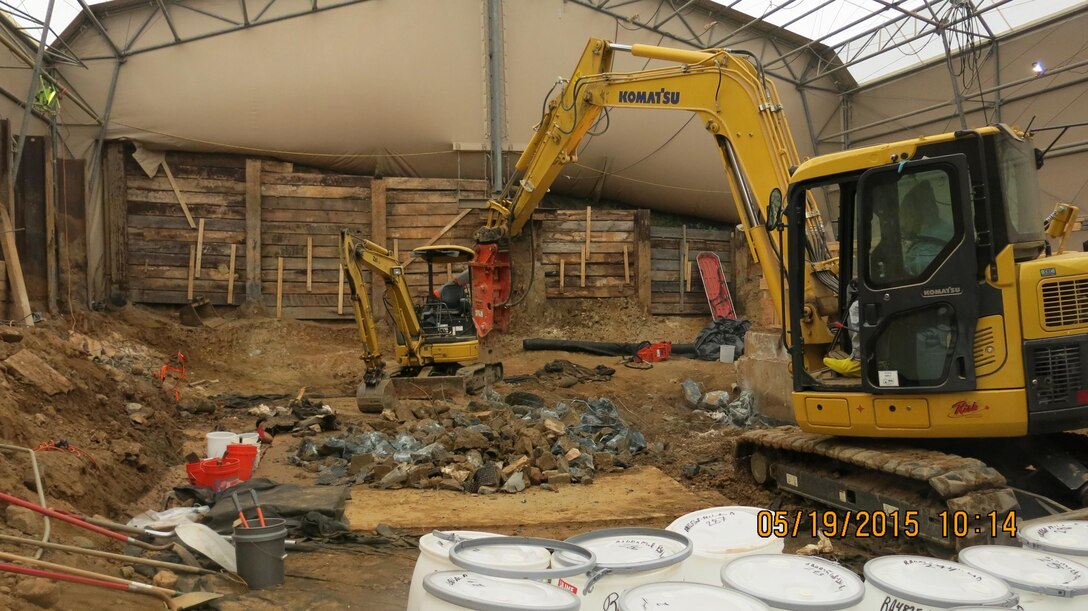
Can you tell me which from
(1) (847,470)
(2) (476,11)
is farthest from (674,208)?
(1) (847,470)

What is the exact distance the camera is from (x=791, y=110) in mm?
19359

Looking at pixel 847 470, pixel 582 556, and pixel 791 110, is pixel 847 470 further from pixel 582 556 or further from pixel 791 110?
pixel 791 110

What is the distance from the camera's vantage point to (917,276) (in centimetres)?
496

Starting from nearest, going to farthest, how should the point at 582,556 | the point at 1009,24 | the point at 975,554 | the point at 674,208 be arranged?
1. the point at 582,556
2. the point at 975,554
3. the point at 1009,24
4. the point at 674,208

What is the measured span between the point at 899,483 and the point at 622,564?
348 cm

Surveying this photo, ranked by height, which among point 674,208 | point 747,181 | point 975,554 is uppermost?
point 674,208

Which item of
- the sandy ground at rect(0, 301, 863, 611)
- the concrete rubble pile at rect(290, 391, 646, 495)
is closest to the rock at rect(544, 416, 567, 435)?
the concrete rubble pile at rect(290, 391, 646, 495)

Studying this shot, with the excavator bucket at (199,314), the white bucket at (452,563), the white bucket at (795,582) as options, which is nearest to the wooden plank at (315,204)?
the excavator bucket at (199,314)

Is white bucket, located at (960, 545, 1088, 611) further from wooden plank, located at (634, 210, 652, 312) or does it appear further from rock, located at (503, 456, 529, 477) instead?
wooden plank, located at (634, 210, 652, 312)

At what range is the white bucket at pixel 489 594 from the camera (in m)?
1.98

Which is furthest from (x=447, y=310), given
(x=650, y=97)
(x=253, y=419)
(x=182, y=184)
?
(x=182, y=184)

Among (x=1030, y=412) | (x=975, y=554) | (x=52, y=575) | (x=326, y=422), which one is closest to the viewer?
(x=975, y=554)

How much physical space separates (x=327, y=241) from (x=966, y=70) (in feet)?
46.4
